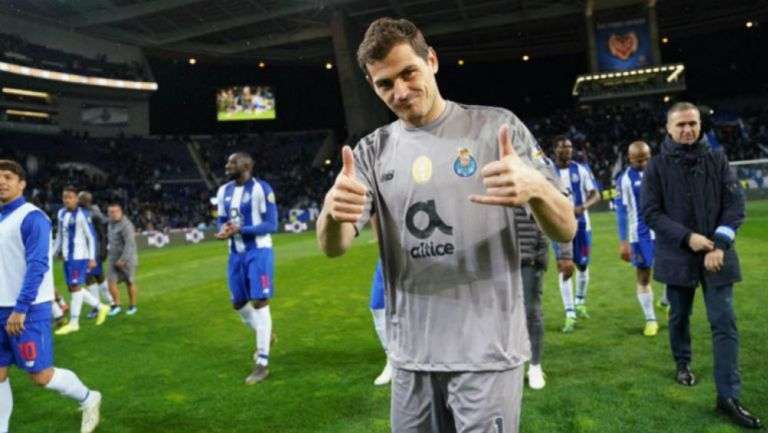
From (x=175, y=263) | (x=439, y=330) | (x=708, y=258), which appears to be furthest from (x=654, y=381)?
(x=175, y=263)

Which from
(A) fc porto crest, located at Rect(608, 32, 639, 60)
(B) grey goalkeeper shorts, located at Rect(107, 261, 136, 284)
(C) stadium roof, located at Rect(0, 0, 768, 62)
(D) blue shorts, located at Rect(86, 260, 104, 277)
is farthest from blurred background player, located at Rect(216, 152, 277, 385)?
(A) fc porto crest, located at Rect(608, 32, 639, 60)

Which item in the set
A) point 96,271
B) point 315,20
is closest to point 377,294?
point 96,271

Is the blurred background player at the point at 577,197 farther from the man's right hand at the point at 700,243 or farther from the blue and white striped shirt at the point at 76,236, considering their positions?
the blue and white striped shirt at the point at 76,236

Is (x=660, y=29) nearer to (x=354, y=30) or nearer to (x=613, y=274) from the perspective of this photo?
(x=354, y=30)

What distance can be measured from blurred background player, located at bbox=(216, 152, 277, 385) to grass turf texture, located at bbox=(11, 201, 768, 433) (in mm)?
569

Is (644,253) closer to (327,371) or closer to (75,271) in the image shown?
(327,371)

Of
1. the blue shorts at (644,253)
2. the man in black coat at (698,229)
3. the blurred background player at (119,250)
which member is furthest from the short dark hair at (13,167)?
the blue shorts at (644,253)

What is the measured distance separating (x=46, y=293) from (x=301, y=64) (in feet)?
148

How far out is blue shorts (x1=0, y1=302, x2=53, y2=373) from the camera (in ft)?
13.4

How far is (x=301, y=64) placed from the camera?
47281 mm

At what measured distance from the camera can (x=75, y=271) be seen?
9.07m

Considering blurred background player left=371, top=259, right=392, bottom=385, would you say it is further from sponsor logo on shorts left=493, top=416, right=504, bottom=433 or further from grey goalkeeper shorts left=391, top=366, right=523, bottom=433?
sponsor logo on shorts left=493, top=416, right=504, bottom=433

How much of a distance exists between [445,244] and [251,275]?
167 inches

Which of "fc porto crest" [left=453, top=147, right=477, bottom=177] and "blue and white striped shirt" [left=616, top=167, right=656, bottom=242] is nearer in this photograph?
"fc porto crest" [left=453, top=147, right=477, bottom=177]
